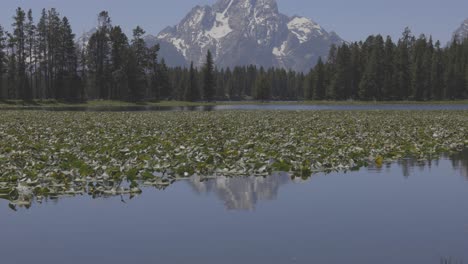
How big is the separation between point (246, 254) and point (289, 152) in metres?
9.96

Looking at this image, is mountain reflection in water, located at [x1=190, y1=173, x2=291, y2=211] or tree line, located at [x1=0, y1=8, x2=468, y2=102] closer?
mountain reflection in water, located at [x1=190, y1=173, x2=291, y2=211]

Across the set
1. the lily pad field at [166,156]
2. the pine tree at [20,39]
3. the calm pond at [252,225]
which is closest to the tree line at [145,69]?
the pine tree at [20,39]

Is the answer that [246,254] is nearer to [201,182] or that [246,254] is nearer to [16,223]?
[16,223]

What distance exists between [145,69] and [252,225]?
10898 cm

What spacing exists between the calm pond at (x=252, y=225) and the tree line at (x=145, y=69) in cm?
7449

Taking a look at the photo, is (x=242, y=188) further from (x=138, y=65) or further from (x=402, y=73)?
(x=402, y=73)

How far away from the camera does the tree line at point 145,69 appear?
90250 millimetres

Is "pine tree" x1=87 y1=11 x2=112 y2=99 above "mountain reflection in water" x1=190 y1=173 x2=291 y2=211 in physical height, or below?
above

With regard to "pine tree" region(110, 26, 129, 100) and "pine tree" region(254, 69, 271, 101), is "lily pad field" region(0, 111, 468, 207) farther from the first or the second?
"pine tree" region(254, 69, 271, 101)

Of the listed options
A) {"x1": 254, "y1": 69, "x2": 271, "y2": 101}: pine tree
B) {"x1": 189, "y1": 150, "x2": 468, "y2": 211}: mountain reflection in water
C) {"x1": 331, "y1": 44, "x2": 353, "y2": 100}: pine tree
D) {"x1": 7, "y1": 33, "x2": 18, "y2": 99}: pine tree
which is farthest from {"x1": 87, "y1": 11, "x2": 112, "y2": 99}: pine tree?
{"x1": 189, "y1": 150, "x2": 468, "y2": 211}: mountain reflection in water

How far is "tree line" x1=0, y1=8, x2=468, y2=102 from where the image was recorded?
90.2 metres

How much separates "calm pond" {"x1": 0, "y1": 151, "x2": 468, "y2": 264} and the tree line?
74.5 m

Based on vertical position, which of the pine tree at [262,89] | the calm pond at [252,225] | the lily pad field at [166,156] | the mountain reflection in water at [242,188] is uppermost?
the pine tree at [262,89]

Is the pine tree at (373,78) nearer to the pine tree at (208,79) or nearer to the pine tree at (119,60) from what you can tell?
the pine tree at (208,79)
